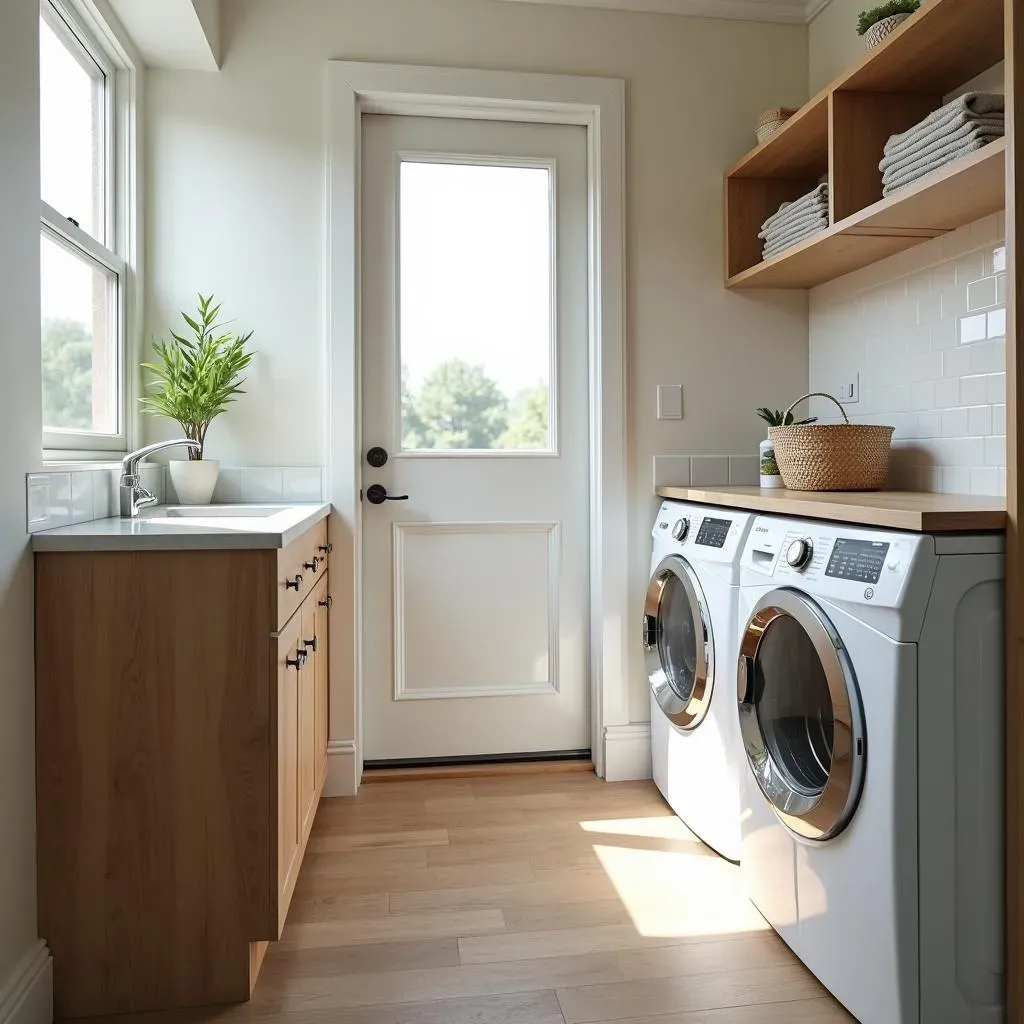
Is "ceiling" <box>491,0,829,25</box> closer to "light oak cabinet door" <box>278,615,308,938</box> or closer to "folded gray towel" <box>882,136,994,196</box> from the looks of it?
"folded gray towel" <box>882,136,994,196</box>

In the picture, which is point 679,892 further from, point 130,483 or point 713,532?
point 130,483

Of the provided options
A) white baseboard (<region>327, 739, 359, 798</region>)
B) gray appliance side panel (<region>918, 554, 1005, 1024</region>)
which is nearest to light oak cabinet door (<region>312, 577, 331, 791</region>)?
white baseboard (<region>327, 739, 359, 798</region>)

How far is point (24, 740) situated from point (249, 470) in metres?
1.26

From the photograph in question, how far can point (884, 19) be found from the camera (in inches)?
80.5

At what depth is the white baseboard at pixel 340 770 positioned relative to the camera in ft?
8.75

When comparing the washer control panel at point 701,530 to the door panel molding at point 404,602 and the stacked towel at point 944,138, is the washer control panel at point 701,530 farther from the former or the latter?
the stacked towel at point 944,138

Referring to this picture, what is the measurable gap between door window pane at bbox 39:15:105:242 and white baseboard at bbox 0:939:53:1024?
161 cm

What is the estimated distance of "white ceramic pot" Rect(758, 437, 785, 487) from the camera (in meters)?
2.52

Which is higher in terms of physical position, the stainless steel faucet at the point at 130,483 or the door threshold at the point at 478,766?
the stainless steel faucet at the point at 130,483

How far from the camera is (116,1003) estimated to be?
5.26 feet

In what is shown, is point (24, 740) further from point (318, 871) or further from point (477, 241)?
point (477, 241)

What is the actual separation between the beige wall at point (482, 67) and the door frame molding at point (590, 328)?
0.05 m

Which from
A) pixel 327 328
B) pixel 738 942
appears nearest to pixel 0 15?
pixel 327 328

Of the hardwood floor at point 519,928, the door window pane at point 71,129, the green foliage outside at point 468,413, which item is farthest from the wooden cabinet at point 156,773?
the green foliage outside at point 468,413
